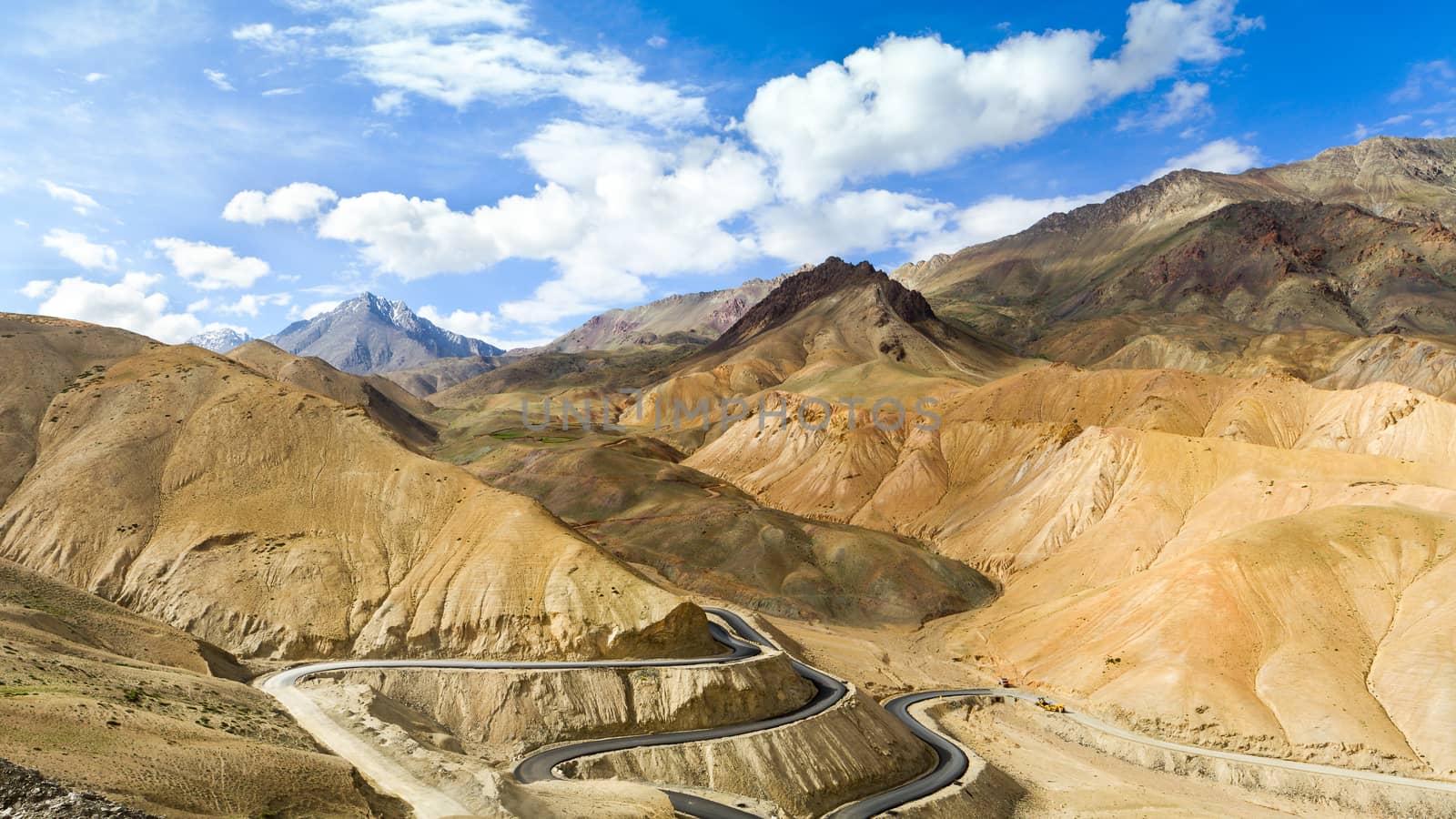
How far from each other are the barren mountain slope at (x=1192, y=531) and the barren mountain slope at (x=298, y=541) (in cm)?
3938

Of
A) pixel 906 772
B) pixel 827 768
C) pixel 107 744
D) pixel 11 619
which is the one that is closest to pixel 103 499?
pixel 11 619

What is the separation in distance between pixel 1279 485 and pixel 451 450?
166 metres

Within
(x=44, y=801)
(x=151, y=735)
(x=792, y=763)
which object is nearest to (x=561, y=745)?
(x=792, y=763)

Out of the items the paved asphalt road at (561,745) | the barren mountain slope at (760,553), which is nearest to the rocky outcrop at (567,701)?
the paved asphalt road at (561,745)

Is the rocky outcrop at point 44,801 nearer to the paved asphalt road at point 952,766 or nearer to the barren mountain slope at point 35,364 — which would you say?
the paved asphalt road at point 952,766

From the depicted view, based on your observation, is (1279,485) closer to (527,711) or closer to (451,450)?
(527,711)

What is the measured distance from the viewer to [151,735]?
80.2 ft

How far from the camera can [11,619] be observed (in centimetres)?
3459

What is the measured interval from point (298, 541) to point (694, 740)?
33.7m

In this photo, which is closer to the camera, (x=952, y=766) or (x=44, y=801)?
(x=44, y=801)

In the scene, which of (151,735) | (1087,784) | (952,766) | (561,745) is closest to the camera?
(151,735)

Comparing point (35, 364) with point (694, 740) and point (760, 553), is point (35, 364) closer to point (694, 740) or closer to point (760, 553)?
point (694, 740)

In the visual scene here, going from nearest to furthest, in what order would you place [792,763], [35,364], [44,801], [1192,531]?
[44,801] → [792,763] → [35,364] → [1192,531]

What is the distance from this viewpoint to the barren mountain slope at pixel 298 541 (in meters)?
53.3
